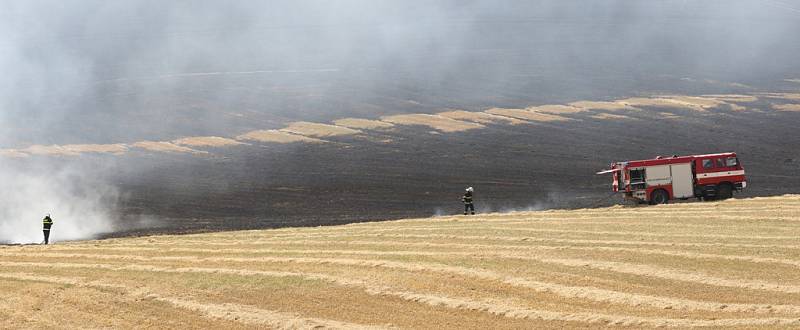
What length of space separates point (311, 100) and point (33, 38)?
2867cm

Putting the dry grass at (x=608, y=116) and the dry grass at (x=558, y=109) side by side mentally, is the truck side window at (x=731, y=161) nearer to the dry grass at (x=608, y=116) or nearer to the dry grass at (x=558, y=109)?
the dry grass at (x=608, y=116)

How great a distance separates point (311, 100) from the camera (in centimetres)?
9156

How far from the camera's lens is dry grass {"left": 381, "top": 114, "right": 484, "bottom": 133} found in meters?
78.7

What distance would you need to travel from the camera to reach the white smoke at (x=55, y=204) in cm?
4909

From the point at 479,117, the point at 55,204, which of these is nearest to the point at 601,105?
the point at 479,117

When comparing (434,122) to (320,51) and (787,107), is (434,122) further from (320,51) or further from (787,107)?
(320,51)

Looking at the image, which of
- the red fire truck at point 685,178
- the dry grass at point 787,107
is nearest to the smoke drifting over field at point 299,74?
the dry grass at point 787,107

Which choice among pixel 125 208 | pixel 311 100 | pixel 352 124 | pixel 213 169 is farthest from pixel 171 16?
pixel 125 208

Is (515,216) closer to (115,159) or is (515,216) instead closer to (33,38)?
(115,159)

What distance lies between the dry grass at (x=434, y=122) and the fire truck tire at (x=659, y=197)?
104ft

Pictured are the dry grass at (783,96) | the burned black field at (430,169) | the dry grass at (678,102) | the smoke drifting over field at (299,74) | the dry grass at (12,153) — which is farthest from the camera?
the dry grass at (783,96)

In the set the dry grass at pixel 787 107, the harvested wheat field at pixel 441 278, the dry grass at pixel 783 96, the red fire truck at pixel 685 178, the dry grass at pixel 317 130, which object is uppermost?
the dry grass at pixel 783 96

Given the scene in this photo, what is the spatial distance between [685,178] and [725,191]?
5.95 ft

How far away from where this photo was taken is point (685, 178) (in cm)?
4638
